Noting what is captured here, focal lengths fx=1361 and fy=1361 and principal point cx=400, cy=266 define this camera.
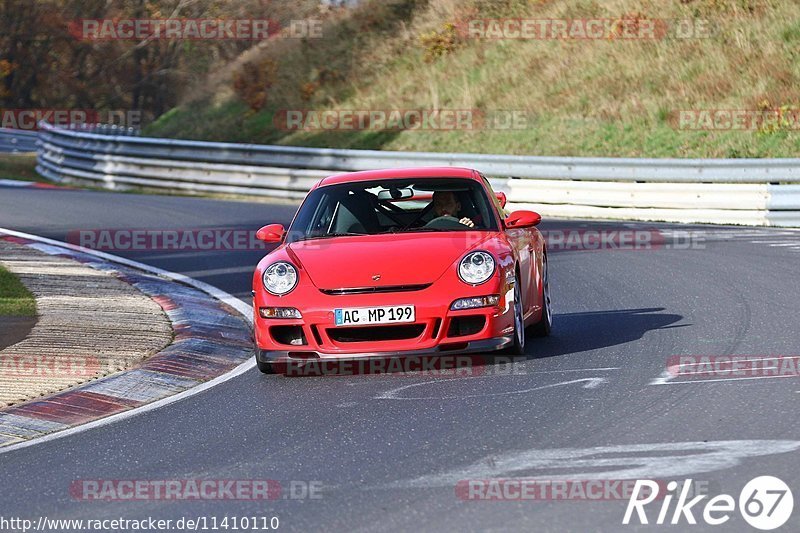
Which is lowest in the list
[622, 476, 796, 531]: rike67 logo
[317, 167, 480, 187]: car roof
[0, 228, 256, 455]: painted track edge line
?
[0, 228, 256, 455]: painted track edge line

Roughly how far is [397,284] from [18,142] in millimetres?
36757

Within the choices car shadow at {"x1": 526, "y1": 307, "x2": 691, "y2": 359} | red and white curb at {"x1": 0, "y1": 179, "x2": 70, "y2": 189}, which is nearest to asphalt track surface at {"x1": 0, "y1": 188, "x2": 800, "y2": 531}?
car shadow at {"x1": 526, "y1": 307, "x2": 691, "y2": 359}

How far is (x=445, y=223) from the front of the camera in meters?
9.72

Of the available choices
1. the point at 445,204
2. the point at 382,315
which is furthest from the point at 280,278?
the point at 445,204

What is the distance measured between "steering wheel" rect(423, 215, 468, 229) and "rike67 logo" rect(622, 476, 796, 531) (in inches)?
171

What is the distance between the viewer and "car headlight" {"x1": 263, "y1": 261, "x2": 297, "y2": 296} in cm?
889

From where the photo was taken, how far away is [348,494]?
18.6ft

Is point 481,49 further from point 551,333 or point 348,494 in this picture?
point 348,494

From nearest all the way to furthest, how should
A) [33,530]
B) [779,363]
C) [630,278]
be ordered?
[33,530] < [779,363] < [630,278]

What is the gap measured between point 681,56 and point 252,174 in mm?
9311

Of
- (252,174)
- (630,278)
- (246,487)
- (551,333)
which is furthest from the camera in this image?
(252,174)

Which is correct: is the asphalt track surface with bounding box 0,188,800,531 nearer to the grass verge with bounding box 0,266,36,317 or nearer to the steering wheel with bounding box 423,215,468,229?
the steering wheel with bounding box 423,215,468,229

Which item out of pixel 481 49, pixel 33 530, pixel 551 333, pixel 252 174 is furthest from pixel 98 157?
pixel 33 530

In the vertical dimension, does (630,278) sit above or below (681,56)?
below
